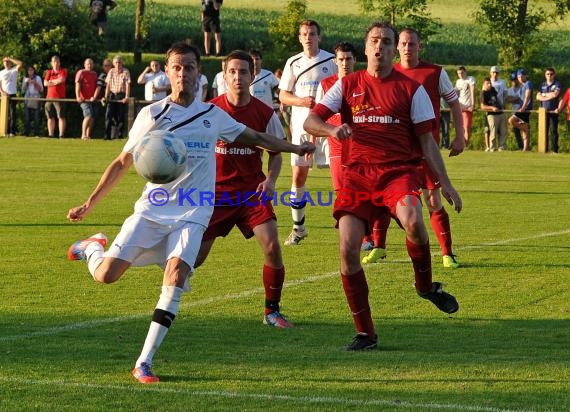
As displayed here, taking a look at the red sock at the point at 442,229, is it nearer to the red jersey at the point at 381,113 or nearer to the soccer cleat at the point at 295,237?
the soccer cleat at the point at 295,237

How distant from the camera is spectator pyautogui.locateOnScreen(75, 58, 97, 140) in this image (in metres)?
34.1

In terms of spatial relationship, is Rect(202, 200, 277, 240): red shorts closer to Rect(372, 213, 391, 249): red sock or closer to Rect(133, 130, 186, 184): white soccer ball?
Rect(133, 130, 186, 184): white soccer ball

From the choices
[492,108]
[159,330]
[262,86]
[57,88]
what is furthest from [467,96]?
[159,330]

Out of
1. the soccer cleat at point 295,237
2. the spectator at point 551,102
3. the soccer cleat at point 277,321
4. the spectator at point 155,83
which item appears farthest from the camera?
the spectator at point 551,102

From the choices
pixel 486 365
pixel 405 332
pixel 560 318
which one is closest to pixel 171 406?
pixel 486 365

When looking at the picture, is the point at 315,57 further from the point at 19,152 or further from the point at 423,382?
the point at 19,152

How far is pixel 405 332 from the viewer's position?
31.0 feet

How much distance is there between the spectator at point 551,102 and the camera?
A: 33219 millimetres

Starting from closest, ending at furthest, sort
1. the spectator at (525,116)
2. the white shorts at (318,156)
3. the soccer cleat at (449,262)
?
the soccer cleat at (449,262) < the white shorts at (318,156) < the spectator at (525,116)

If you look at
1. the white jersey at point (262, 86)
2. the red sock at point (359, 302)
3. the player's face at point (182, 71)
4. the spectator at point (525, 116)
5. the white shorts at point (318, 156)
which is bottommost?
the spectator at point (525, 116)

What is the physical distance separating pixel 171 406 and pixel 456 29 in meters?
61.1

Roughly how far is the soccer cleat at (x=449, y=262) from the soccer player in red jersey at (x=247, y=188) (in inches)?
123

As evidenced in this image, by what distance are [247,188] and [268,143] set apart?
141 cm

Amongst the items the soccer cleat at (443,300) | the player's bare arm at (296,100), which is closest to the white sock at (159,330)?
the soccer cleat at (443,300)
